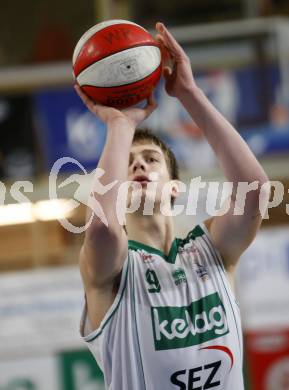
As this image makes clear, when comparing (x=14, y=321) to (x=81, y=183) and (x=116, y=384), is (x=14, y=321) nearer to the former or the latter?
(x=81, y=183)

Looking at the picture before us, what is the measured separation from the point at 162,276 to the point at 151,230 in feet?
0.69

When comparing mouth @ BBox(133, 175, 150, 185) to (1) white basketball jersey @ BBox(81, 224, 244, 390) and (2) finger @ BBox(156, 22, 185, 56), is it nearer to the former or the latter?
(1) white basketball jersey @ BBox(81, 224, 244, 390)

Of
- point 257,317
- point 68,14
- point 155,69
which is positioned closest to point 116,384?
point 155,69

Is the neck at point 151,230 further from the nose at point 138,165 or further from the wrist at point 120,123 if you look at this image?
the wrist at point 120,123

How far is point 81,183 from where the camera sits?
6.65 m

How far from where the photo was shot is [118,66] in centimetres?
247

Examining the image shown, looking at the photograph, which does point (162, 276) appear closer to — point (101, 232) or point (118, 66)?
point (101, 232)

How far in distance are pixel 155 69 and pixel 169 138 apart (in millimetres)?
3967

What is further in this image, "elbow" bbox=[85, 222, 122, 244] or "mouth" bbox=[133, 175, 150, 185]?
"mouth" bbox=[133, 175, 150, 185]

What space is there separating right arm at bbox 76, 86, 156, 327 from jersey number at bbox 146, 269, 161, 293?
0.35 ft

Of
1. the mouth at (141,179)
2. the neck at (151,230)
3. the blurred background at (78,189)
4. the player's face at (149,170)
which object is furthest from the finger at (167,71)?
the blurred background at (78,189)

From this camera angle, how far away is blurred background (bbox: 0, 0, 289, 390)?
20.8 ft

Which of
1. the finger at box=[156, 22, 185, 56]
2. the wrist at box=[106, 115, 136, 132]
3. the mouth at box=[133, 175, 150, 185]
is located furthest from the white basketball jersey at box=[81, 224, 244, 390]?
the finger at box=[156, 22, 185, 56]

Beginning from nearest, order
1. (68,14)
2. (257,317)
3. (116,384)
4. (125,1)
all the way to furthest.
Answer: (116,384)
(257,317)
(125,1)
(68,14)
